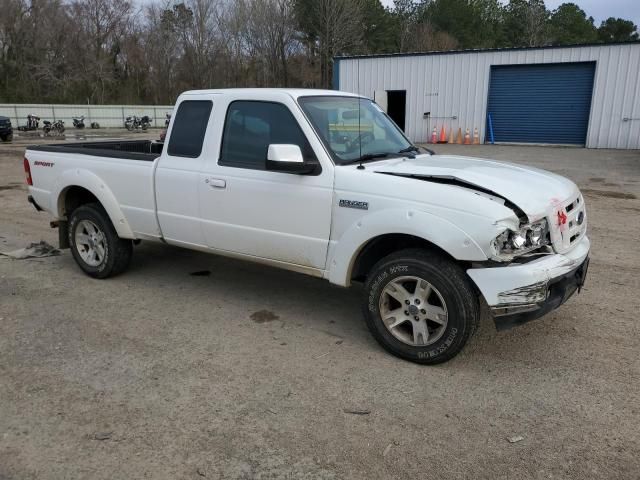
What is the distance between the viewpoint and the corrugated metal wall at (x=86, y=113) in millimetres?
37219

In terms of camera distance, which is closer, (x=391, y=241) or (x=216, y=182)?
(x=391, y=241)

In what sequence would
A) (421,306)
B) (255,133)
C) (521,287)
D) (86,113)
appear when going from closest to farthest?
(521,287) < (421,306) < (255,133) < (86,113)

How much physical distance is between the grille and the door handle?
2.59m

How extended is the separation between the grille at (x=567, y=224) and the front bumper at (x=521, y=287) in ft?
0.52

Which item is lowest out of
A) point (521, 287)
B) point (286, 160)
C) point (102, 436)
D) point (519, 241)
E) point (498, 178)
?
point (102, 436)

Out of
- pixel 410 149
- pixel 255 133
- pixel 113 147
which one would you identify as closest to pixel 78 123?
pixel 113 147

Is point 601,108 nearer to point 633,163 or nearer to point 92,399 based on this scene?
point 633,163

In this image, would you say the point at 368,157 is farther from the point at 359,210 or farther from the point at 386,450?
the point at 386,450

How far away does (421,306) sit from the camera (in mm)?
Result: 3836

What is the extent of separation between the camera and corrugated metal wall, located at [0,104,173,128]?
122 feet

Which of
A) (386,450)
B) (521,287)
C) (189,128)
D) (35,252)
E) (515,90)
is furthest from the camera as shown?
(515,90)

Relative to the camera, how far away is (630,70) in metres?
21.8

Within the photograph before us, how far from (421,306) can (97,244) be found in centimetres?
370

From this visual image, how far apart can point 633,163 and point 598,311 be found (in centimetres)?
1471
